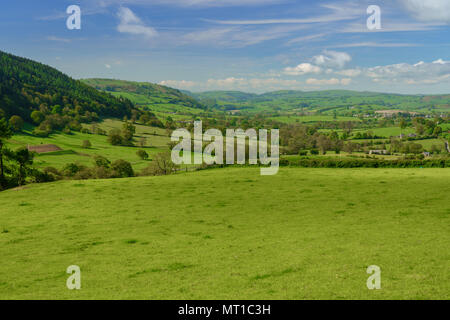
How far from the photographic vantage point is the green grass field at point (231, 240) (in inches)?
526

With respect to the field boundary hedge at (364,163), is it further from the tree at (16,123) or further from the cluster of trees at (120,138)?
the tree at (16,123)

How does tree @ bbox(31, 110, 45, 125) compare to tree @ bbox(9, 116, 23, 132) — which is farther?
tree @ bbox(31, 110, 45, 125)

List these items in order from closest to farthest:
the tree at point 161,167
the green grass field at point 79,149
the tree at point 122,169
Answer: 1. the tree at point 161,167
2. the tree at point 122,169
3. the green grass field at point 79,149

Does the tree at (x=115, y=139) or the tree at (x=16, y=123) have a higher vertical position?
the tree at (x=16, y=123)

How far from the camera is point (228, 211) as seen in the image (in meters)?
30.2

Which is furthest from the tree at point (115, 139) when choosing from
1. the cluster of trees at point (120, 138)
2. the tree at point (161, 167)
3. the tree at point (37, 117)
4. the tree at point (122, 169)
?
the tree at point (161, 167)

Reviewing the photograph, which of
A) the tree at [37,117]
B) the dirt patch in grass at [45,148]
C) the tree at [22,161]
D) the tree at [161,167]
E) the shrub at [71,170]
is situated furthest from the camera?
the tree at [37,117]

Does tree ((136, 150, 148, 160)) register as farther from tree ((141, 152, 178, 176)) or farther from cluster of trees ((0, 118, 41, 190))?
cluster of trees ((0, 118, 41, 190))

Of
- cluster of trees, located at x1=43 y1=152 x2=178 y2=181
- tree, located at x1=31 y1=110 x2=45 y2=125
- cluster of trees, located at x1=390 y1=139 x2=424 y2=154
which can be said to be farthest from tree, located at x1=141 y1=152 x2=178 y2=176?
tree, located at x1=31 y1=110 x2=45 y2=125

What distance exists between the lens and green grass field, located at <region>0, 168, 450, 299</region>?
13.4m

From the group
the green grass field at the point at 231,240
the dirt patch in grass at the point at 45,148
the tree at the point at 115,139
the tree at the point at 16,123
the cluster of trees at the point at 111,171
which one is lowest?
the cluster of trees at the point at 111,171

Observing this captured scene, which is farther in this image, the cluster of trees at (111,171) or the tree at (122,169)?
the tree at (122,169)

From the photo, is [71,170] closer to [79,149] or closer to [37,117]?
[79,149]
